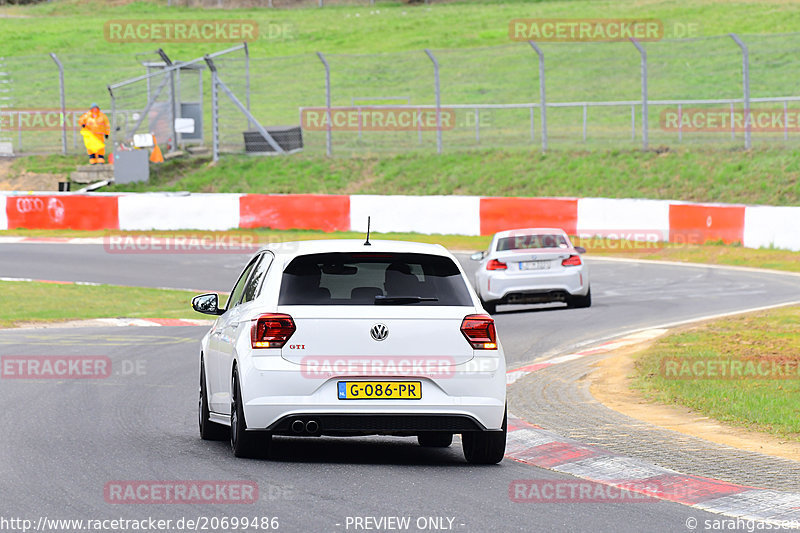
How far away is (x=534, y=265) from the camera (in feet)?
65.6

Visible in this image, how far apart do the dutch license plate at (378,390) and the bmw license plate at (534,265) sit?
39.0ft

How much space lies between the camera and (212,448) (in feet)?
30.4

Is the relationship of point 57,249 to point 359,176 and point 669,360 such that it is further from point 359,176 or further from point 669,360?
point 669,360

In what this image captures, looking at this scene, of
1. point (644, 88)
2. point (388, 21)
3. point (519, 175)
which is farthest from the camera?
point (388, 21)

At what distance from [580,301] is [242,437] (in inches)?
486

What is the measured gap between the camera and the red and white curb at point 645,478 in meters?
7.40

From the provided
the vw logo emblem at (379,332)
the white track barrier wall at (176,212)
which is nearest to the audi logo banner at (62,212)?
the white track barrier wall at (176,212)

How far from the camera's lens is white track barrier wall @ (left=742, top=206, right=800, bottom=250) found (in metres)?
26.6

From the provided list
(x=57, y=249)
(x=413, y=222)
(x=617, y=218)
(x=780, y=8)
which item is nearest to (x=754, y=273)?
(x=617, y=218)

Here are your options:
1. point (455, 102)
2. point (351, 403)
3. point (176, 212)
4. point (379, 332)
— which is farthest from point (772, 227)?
point (455, 102)

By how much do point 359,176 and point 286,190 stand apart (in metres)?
2.13

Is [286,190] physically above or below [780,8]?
below

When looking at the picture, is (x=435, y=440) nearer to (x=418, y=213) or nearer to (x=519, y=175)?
(x=418, y=213)

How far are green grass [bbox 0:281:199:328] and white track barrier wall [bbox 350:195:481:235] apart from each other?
31.7 ft
